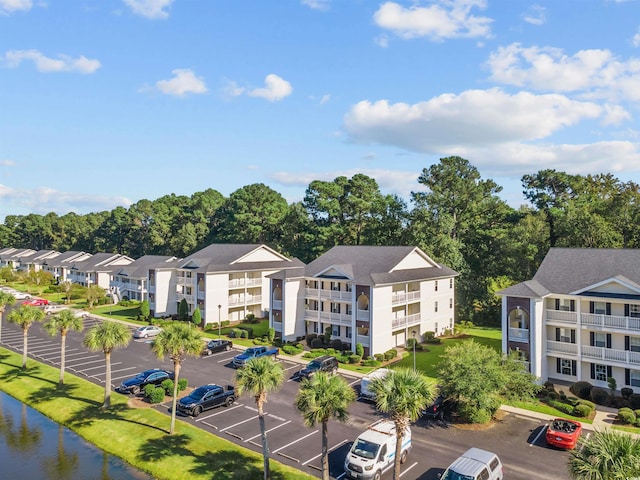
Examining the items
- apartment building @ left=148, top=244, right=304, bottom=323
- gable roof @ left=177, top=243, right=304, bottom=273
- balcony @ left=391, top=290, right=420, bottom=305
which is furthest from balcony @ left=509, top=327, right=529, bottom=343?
gable roof @ left=177, top=243, right=304, bottom=273

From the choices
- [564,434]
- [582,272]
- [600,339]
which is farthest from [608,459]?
[582,272]

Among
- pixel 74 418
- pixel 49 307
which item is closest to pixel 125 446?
pixel 74 418

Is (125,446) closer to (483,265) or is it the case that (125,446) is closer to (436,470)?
(436,470)

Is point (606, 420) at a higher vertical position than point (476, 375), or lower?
lower

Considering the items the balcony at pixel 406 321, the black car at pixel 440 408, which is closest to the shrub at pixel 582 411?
the black car at pixel 440 408

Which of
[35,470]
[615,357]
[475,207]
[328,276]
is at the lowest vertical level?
[35,470]

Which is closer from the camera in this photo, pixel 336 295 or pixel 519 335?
pixel 519 335

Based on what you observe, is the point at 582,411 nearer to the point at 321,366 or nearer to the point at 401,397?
the point at 401,397

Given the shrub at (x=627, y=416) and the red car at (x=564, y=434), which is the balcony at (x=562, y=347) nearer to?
the shrub at (x=627, y=416)
